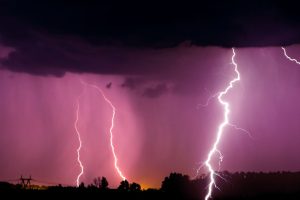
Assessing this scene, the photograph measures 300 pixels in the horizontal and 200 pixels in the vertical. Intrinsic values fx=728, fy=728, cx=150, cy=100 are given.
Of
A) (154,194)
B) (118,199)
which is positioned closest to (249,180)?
(154,194)

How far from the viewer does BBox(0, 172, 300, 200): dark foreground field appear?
5206 cm

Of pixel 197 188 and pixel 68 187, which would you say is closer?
pixel 68 187

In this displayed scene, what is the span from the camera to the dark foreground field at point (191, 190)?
52062 millimetres

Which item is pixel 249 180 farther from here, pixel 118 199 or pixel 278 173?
pixel 118 199

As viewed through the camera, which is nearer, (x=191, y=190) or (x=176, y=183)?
(x=191, y=190)

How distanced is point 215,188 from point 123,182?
9568mm

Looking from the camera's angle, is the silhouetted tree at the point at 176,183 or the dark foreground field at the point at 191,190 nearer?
the dark foreground field at the point at 191,190

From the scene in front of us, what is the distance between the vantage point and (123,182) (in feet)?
229

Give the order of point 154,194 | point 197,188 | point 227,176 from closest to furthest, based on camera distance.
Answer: point 154,194 < point 197,188 < point 227,176

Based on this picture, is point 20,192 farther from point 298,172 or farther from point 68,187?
point 298,172

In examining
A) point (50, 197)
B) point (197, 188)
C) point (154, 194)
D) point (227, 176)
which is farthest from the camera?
point (227, 176)

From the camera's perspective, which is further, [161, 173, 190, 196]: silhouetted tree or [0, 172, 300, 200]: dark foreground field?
[161, 173, 190, 196]: silhouetted tree

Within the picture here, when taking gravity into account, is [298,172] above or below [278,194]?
above

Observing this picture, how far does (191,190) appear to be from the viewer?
6406 cm
